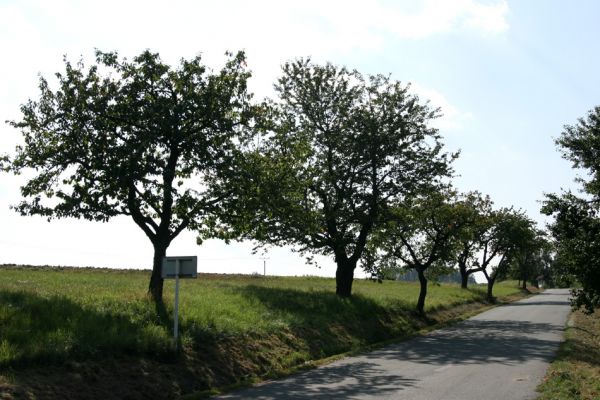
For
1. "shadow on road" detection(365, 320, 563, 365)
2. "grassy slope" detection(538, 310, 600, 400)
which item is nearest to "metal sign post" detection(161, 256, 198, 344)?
"shadow on road" detection(365, 320, 563, 365)

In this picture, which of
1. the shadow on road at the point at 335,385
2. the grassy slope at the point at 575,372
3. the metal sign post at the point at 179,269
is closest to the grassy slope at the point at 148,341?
the metal sign post at the point at 179,269

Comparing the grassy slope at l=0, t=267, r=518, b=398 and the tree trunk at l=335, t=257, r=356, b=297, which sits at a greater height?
the tree trunk at l=335, t=257, r=356, b=297

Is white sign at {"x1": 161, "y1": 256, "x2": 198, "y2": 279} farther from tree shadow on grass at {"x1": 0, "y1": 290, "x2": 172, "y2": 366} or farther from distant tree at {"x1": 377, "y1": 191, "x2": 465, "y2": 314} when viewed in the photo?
distant tree at {"x1": 377, "y1": 191, "x2": 465, "y2": 314}

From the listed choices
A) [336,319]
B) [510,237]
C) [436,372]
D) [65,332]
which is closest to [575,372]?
[436,372]

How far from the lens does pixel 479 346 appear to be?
1942cm

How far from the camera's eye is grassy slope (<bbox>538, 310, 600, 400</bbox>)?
35.6 feet

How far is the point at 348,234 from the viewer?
3036 cm

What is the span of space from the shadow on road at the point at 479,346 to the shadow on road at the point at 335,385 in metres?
2.94

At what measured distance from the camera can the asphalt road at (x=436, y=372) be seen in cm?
1119

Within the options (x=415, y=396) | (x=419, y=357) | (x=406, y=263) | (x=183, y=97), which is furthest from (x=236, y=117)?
(x=406, y=263)

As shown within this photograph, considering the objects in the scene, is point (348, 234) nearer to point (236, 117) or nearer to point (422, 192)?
point (422, 192)

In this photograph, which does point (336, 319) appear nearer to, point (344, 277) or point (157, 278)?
point (344, 277)

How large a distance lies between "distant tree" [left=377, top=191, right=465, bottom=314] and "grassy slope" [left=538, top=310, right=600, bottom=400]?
34.8 feet

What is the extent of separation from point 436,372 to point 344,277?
17.0m
